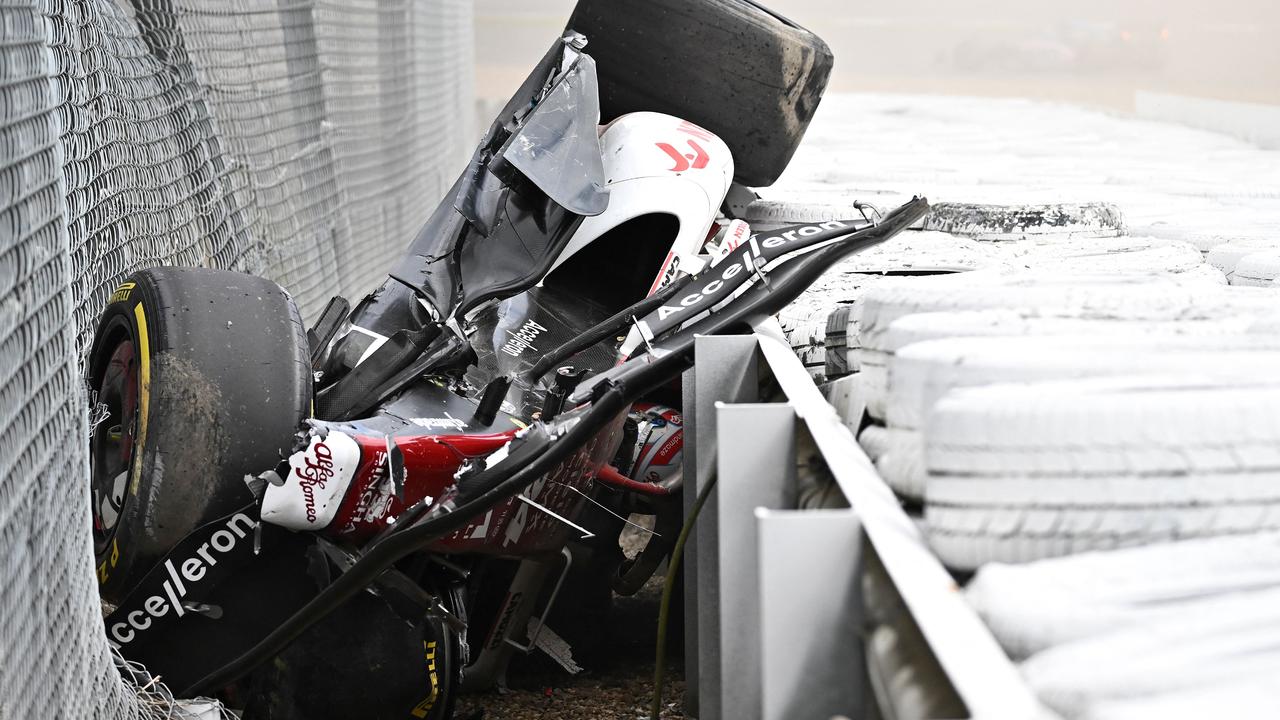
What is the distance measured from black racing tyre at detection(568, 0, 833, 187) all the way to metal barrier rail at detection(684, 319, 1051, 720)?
186cm

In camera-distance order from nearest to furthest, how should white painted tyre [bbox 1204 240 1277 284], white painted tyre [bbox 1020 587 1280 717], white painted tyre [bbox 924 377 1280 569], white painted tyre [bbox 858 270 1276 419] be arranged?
white painted tyre [bbox 1020 587 1280 717] < white painted tyre [bbox 924 377 1280 569] < white painted tyre [bbox 858 270 1276 419] < white painted tyre [bbox 1204 240 1277 284]

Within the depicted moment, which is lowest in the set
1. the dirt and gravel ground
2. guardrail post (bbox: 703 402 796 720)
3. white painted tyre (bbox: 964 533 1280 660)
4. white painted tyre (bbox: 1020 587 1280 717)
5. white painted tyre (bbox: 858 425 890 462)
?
the dirt and gravel ground

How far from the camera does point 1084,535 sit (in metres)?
1.28

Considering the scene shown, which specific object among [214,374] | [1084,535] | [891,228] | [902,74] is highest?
[1084,535]

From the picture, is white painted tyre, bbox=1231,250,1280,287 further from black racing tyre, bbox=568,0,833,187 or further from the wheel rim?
the wheel rim

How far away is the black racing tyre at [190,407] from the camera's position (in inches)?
86.6

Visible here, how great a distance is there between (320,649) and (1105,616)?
157cm

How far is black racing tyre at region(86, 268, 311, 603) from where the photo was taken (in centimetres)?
220

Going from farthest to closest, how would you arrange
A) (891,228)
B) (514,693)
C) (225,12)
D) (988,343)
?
(225,12)
(514,693)
(891,228)
(988,343)

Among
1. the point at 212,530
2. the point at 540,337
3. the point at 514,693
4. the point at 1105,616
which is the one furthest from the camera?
the point at 540,337

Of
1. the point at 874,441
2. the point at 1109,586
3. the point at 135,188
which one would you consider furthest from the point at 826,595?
the point at 135,188

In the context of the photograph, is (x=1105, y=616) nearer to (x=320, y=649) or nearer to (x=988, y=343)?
(x=988, y=343)

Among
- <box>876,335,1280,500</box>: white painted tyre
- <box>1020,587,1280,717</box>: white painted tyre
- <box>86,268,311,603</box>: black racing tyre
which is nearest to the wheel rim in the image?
<box>86,268,311,603</box>: black racing tyre

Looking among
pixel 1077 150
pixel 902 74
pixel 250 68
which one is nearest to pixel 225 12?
pixel 250 68
